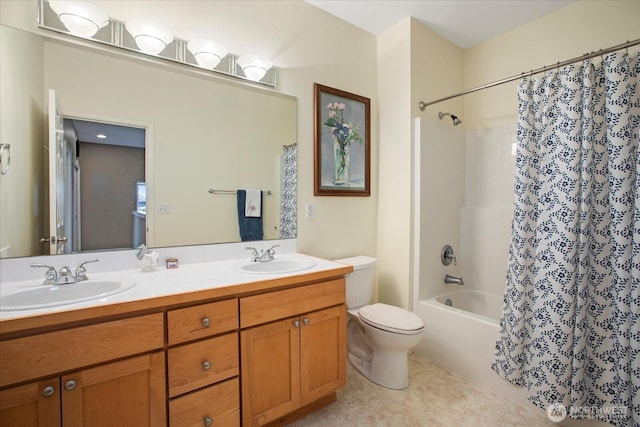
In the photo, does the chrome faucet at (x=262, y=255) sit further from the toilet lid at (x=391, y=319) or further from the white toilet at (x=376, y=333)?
the toilet lid at (x=391, y=319)

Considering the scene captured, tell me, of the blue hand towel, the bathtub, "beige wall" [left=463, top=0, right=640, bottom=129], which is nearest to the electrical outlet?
the blue hand towel

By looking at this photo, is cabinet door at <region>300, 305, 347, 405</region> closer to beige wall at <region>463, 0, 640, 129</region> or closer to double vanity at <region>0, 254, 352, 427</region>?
double vanity at <region>0, 254, 352, 427</region>

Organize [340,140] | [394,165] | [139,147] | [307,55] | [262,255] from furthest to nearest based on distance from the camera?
[394,165] < [340,140] < [307,55] < [262,255] < [139,147]

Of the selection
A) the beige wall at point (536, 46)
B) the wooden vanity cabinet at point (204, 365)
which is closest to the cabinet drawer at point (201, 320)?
the wooden vanity cabinet at point (204, 365)

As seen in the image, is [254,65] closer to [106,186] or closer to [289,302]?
[106,186]

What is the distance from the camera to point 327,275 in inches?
61.4

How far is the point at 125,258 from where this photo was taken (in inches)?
58.6

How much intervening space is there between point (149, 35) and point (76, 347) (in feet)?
4.78

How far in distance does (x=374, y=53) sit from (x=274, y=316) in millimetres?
2270

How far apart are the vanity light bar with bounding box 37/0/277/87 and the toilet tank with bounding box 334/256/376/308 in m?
1.40

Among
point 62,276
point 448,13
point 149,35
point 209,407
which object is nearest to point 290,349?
point 209,407

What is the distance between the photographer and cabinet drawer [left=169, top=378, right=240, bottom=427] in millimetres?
1139

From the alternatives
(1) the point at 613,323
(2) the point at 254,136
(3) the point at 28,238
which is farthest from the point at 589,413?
(3) the point at 28,238

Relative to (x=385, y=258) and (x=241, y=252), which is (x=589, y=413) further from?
(x=241, y=252)
